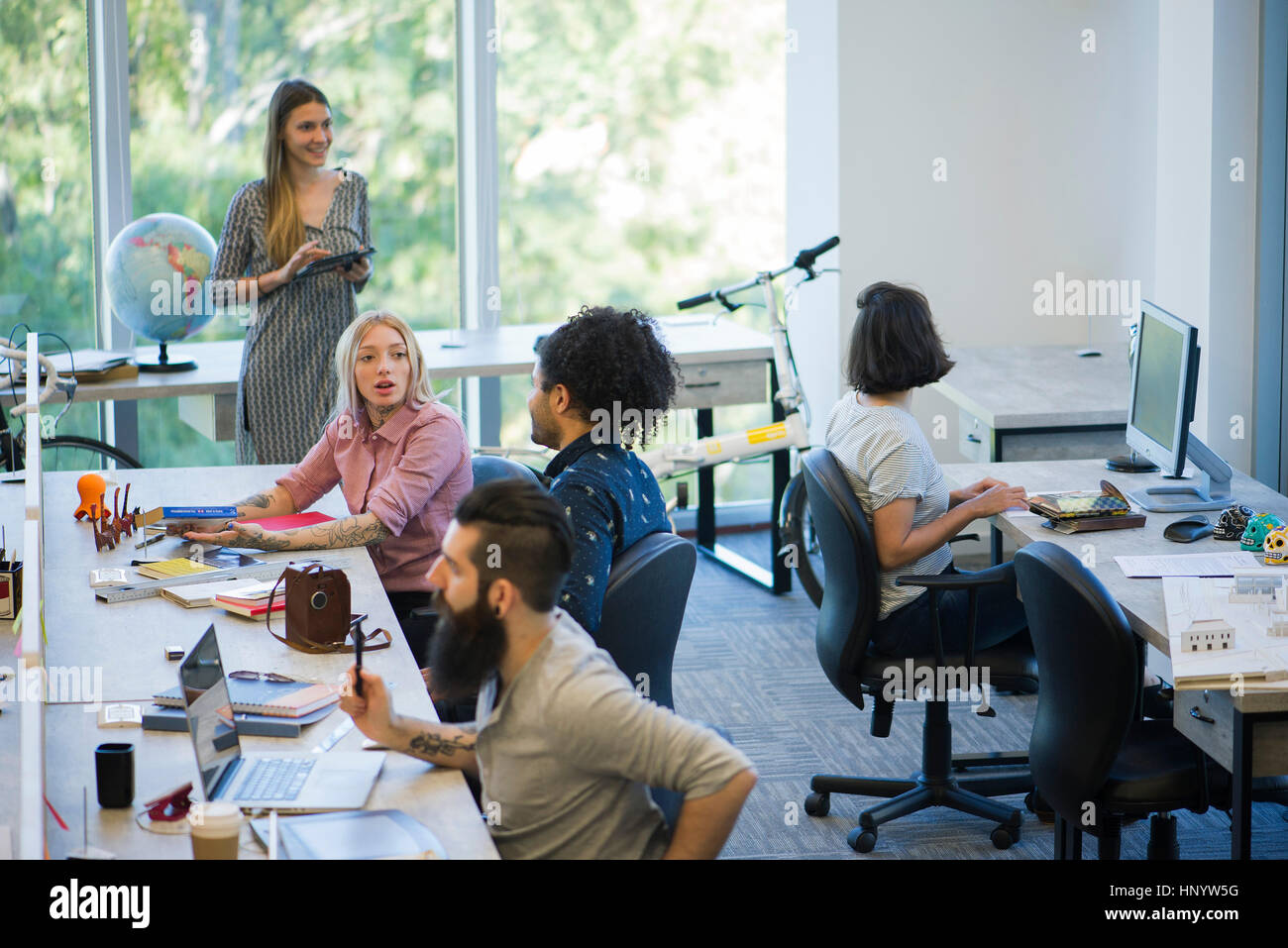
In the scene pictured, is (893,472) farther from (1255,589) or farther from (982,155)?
(982,155)

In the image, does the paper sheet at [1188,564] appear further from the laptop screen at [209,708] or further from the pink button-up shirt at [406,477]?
the laptop screen at [209,708]

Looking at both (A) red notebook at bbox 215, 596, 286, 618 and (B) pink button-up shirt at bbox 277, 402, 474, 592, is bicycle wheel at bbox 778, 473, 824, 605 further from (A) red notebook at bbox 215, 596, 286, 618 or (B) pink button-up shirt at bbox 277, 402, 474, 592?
(A) red notebook at bbox 215, 596, 286, 618

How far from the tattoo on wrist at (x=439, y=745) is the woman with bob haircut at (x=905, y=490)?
1320 millimetres

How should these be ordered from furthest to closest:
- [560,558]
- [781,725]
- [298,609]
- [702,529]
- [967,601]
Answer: [702,529], [781,725], [967,601], [298,609], [560,558]

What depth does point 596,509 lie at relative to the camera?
2404 millimetres

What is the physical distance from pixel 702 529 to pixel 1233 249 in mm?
2297

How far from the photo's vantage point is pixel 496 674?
184cm

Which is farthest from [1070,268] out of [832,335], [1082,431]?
[1082,431]

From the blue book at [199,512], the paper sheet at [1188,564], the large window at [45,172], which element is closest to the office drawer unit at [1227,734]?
the paper sheet at [1188,564]

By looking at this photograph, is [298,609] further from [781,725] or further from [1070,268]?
[1070,268]

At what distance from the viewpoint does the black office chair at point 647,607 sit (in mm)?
2377

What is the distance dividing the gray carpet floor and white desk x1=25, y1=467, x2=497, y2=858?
1.14 metres
